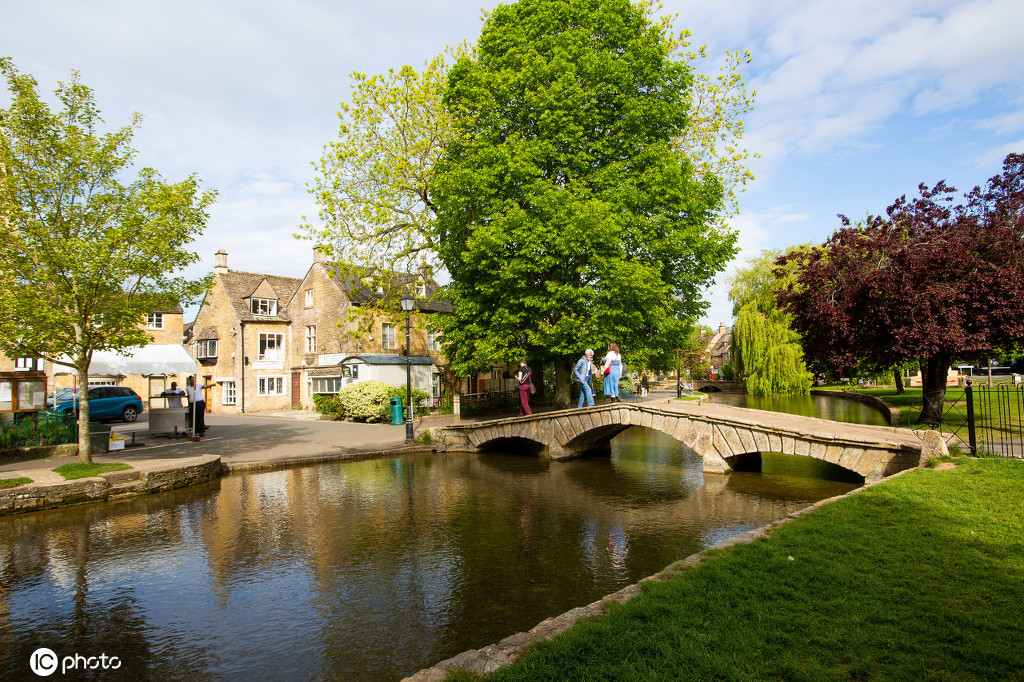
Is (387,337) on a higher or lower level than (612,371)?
higher

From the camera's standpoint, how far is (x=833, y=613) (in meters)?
4.99

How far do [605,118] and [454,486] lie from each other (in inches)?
572

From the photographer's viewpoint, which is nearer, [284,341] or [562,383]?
[562,383]

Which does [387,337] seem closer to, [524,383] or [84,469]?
[524,383]

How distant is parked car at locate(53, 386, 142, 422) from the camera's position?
28.8 m

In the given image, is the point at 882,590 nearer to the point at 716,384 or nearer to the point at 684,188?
the point at 684,188

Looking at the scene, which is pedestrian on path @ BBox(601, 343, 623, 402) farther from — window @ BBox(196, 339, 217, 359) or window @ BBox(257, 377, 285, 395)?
window @ BBox(196, 339, 217, 359)

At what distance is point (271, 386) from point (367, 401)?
14062 millimetres

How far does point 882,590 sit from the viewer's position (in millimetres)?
5391

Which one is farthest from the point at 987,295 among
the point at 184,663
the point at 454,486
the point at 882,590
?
the point at 184,663

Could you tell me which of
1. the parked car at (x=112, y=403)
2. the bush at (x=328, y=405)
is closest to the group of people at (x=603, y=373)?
the bush at (x=328, y=405)

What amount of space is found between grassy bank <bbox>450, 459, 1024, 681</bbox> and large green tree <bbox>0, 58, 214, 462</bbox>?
45.7 feet

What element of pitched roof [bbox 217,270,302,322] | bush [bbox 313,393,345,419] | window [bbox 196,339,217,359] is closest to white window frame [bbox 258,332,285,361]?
pitched roof [bbox 217,270,302,322]

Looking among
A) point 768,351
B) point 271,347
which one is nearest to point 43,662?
point 271,347
